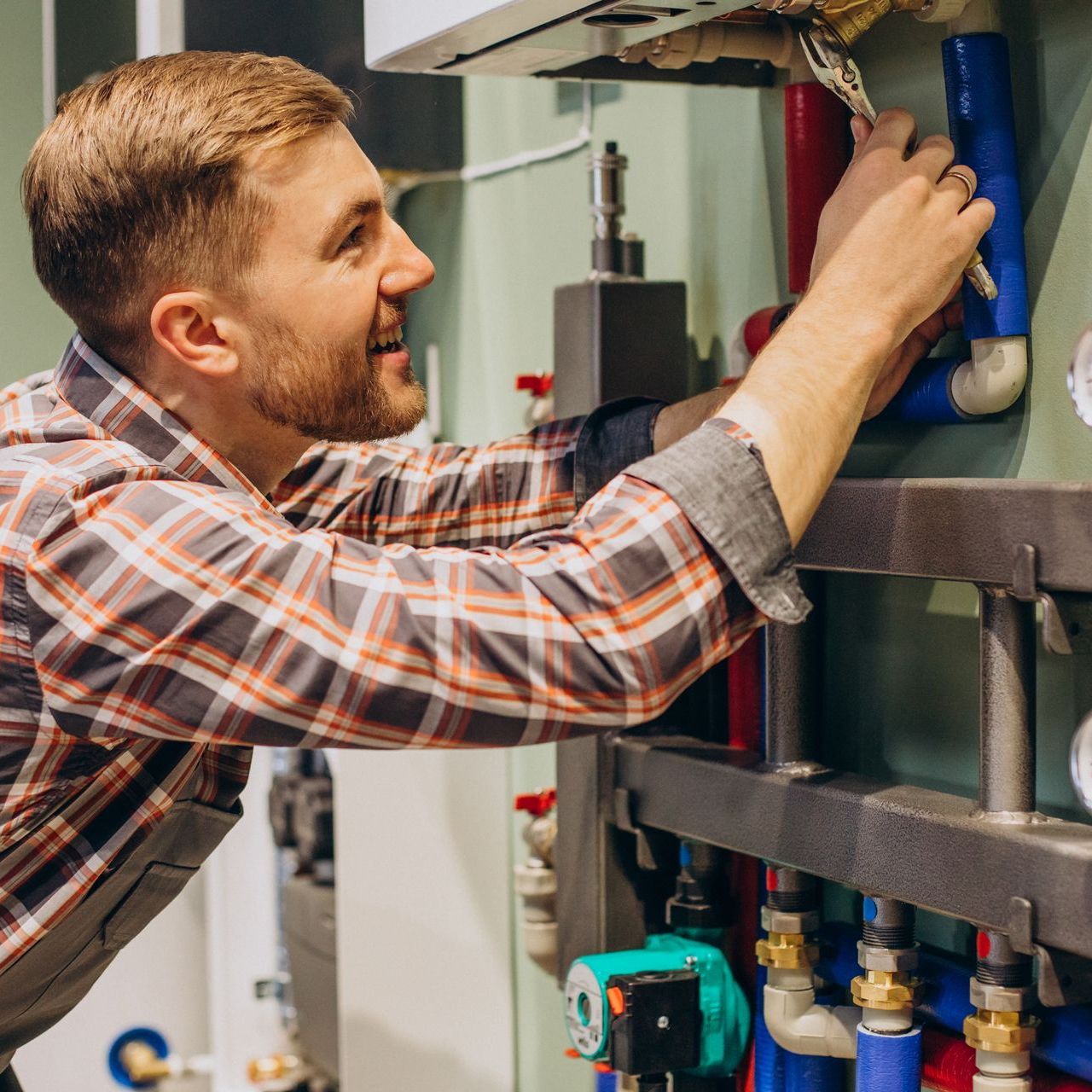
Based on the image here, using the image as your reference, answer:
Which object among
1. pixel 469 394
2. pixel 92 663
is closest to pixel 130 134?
pixel 92 663

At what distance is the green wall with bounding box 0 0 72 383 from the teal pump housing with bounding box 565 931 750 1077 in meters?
1.02

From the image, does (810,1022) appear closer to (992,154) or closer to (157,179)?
(992,154)

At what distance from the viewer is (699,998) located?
3.33ft

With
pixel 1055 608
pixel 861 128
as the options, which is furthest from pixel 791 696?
pixel 861 128

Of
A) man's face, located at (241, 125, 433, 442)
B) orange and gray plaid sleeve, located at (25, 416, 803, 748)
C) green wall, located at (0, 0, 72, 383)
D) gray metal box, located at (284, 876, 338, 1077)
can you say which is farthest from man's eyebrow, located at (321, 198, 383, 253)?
green wall, located at (0, 0, 72, 383)

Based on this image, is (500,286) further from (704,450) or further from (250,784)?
(704,450)

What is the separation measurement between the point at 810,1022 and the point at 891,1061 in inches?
3.6

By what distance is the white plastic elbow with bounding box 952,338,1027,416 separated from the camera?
2.71 feet

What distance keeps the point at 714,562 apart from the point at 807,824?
0.24 meters

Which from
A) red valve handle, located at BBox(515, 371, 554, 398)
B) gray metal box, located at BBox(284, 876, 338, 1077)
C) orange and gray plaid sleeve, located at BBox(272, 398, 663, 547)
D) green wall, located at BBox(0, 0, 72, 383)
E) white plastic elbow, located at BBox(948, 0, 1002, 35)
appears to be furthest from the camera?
green wall, located at BBox(0, 0, 72, 383)

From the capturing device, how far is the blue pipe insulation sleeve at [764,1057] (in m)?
1.00

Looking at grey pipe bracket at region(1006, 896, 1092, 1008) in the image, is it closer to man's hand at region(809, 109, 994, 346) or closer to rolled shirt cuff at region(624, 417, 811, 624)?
rolled shirt cuff at region(624, 417, 811, 624)

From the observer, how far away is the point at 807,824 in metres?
0.88

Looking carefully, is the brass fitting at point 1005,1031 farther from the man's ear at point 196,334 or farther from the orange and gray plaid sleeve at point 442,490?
the man's ear at point 196,334
